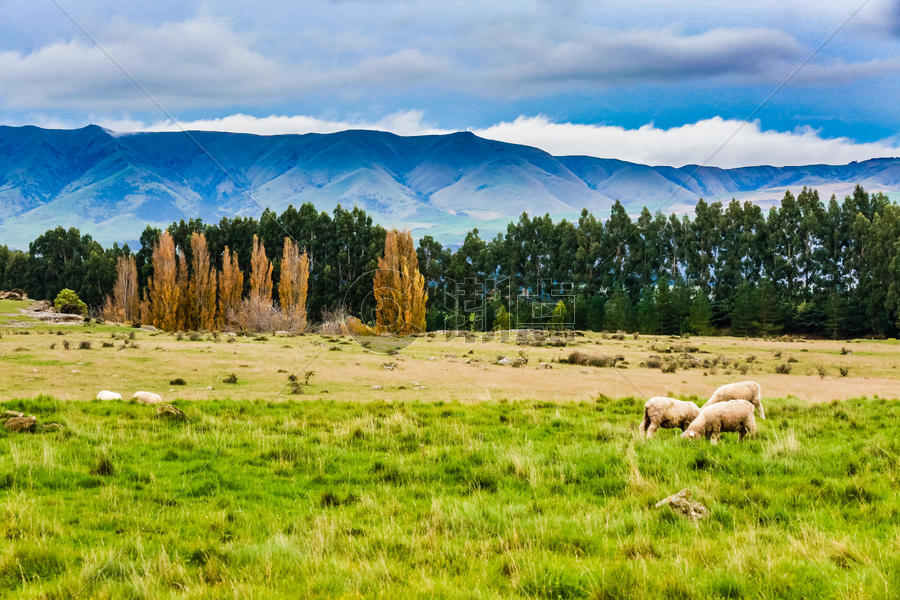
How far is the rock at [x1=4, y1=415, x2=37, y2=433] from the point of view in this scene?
455 inches

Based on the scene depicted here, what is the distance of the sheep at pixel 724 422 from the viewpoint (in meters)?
11.3

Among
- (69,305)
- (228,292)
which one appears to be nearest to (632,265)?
(228,292)

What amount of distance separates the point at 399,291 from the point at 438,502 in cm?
5755

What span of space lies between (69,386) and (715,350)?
137 feet

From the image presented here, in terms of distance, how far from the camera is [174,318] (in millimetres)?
76062

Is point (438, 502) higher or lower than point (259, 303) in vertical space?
lower

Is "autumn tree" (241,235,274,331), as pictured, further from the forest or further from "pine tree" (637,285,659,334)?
"pine tree" (637,285,659,334)

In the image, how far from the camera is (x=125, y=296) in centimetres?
8369

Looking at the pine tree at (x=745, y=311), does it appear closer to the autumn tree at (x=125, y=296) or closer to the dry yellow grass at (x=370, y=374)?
the dry yellow grass at (x=370, y=374)

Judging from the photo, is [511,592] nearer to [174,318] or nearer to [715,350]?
[715,350]

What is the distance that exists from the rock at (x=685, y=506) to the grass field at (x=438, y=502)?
153 millimetres

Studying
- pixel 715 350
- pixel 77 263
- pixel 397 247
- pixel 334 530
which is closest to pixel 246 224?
pixel 77 263

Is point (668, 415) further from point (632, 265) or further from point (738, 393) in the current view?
point (632, 265)

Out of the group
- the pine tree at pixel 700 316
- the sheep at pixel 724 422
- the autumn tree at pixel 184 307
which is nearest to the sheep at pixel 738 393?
the sheep at pixel 724 422
